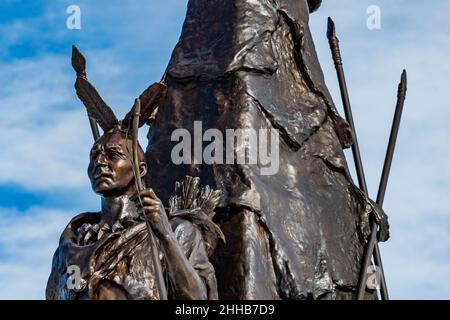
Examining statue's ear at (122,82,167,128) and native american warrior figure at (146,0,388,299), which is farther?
native american warrior figure at (146,0,388,299)

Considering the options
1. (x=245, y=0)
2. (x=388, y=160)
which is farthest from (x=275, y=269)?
(x=245, y=0)

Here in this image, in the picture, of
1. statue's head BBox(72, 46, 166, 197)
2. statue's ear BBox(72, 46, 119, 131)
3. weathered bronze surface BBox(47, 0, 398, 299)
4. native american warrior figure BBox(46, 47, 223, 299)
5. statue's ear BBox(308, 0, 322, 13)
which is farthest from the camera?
statue's ear BBox(308, 0, 322, 13)

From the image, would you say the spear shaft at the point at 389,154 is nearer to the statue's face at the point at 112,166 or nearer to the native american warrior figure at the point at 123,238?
the native american warrior figure at the point at 123,238

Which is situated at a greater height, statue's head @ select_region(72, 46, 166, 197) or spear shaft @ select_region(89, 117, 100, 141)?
spear shaft @ select_region(89, 117, 100, 141)

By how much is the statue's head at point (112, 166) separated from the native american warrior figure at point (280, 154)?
892 millimetres

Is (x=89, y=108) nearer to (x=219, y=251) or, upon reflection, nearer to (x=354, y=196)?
(x=219, y=251)

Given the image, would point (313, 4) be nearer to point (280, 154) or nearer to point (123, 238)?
point (280, 154)

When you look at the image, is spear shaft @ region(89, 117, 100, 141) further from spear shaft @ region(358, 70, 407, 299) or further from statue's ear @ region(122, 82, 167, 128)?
spear shaft @ region(358, 70, 407, 299)

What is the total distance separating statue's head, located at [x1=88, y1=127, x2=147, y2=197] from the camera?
13.3 metres

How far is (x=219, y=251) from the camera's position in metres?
13.8

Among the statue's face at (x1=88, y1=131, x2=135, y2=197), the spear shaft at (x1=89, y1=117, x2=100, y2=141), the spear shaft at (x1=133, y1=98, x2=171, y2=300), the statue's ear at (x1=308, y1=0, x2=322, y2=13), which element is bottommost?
the spear shaft at (x1=133, y1=98, x2=171, y2=300)

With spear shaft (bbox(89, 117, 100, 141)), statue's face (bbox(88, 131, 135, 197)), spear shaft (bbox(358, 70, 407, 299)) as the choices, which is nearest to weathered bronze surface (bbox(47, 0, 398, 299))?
statue's face (bbox(88, 131, 135, 197))

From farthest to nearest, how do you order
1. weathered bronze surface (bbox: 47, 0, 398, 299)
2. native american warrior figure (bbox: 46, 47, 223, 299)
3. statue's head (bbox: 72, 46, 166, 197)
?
statue's head (bbox: 72, 46, 166, 197) < weathered bronze surface (bbox: 47, 0, 398, 299) < native american warrior figure (bbox: 46, 47, 223, 299)
